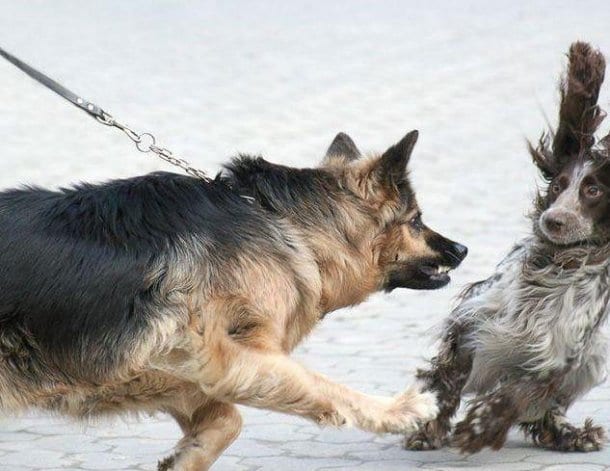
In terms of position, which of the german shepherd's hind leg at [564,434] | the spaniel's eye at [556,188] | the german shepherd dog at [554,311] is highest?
the spaniel's eye at [556,188]

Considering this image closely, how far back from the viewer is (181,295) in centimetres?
528

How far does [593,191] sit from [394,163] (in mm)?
892

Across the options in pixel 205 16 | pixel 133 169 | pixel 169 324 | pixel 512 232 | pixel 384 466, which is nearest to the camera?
pixel 169 324

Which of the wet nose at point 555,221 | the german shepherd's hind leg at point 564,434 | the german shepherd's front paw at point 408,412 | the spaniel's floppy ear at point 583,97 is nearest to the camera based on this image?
the german shepherd's front paw at point 408,412

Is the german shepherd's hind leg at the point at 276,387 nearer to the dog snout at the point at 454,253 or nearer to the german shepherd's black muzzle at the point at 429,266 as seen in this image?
the german shepherd's black muzzle at the point at 429,266

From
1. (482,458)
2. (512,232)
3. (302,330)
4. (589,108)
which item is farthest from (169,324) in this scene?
(512,232)

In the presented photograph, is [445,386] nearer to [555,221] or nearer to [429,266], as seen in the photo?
[429,266]

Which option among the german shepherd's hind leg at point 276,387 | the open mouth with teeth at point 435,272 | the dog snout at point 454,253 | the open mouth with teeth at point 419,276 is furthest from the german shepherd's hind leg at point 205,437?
the dog snout at point 454,253

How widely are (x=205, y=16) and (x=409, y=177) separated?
17976 millimetres

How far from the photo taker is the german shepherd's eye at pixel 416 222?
590cm

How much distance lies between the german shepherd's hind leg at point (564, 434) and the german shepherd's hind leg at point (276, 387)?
1124mm

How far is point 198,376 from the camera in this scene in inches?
208

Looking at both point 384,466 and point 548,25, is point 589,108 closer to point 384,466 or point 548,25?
point 384,466

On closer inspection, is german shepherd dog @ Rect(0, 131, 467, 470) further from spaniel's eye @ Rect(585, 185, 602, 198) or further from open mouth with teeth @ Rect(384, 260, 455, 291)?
spaniel's eye @ Rect(585, 185, 602, 198)
